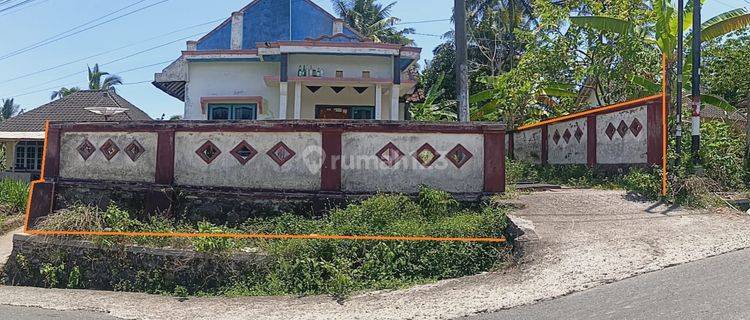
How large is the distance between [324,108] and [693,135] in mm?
10258

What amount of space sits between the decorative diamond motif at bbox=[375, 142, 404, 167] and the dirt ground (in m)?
1.94

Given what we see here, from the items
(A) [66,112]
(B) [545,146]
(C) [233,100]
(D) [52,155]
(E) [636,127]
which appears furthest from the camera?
(A) [66,112]

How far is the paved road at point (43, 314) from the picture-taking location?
6.06 meters

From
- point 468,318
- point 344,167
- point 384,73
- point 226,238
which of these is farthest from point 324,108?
point 468,318

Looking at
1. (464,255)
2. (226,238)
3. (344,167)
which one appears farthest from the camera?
(344,167)

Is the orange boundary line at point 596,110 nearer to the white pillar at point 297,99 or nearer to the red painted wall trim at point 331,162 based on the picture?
Result: the red painted wall trim at point 331,162

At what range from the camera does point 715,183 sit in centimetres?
948

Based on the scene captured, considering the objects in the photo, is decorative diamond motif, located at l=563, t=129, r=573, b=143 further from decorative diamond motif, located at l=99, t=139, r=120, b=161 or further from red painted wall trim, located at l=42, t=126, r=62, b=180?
red painted wall trim, located at l=42, t=126, r=62, b=180

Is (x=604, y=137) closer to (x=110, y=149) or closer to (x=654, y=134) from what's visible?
(x=654, y=134)

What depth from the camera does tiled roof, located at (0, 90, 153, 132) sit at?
2289 cm

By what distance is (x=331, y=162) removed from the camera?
8.55 m

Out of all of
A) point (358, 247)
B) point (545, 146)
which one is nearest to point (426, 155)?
point (358, 247)

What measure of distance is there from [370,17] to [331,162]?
101 ft

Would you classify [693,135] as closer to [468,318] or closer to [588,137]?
[588,137]
